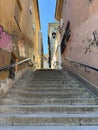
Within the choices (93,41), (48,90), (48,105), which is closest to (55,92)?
(48,90)

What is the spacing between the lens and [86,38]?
7.04 metres

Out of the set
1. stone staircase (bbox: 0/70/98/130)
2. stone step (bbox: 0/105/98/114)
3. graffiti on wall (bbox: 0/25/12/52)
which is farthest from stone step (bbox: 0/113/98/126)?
graffiti on wall (bbox: 0/25/12/52)

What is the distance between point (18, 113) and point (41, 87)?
2033 millimetres

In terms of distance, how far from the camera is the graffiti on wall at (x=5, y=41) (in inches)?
221

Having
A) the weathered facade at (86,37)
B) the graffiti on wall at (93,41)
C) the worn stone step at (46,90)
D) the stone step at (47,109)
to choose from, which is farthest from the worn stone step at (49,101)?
the graffiti on wall at (93,41)

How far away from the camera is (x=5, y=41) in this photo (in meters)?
6.00

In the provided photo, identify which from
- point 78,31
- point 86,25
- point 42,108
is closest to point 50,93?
point 42,108

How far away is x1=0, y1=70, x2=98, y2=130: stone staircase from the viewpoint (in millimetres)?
3869

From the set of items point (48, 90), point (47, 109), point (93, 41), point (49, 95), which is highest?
point (93, 41)

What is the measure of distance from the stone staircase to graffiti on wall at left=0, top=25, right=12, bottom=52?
1220mm

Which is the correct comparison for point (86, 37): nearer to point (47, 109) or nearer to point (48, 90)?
point (48, 90)

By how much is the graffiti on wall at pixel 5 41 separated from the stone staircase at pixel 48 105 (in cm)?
122

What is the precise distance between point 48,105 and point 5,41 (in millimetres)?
2319

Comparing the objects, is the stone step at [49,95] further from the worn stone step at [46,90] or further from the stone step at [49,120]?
the stone step at [49,120]
